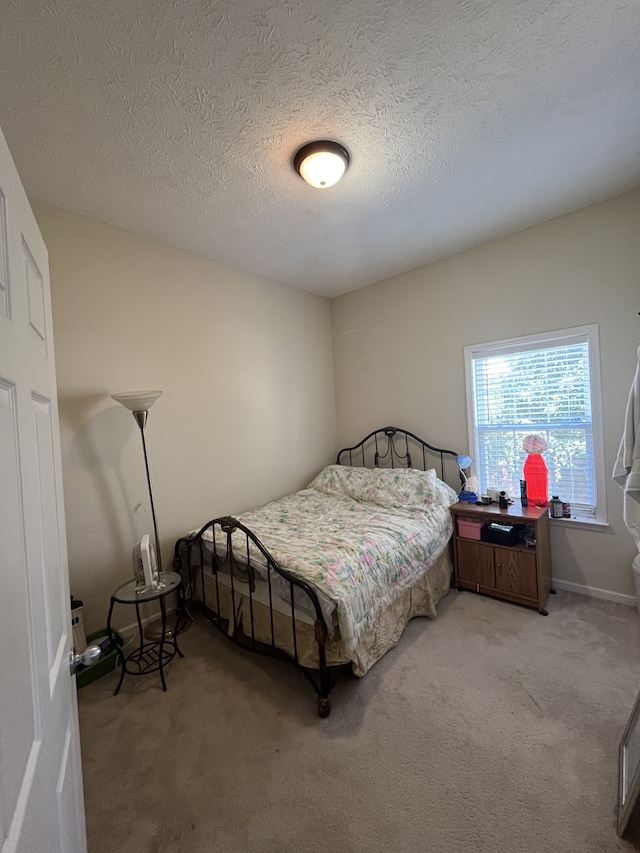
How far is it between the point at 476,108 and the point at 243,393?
2441 mm

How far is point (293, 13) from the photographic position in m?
1.25

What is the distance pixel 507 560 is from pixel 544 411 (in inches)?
47.6

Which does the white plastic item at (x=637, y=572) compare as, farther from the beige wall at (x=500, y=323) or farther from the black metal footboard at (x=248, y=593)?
the black metal footboard at (x=248, y=593)

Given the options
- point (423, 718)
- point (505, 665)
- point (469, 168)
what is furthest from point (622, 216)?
point (423, 718)

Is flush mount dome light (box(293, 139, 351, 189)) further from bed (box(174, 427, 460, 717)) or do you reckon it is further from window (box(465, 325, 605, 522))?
bed (box(174, 427, 460, 717))

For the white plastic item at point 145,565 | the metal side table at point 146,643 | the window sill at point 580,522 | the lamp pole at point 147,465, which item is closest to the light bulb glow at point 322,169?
the lamp pole at point 147,465

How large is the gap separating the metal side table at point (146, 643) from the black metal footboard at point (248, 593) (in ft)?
0.93

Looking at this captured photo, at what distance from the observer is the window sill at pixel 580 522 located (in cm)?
262

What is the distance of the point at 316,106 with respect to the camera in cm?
161

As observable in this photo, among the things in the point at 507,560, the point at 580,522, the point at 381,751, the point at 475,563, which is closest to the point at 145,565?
the point at 381,751

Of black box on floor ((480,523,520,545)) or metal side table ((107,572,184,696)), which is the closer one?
metal side table ((107,572,184,696))

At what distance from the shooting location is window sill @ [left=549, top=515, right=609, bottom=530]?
8.61 ft

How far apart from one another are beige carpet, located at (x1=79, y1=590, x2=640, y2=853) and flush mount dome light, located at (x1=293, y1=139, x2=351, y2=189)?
274cm

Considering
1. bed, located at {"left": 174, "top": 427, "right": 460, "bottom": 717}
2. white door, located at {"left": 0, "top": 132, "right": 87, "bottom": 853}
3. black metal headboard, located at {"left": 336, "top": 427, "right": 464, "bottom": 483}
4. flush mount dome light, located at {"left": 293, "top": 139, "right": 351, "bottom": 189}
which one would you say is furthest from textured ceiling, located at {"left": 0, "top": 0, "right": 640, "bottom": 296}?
bed, located at {"left": 174, "top": 427, "right": 460, "bottom": 717}
